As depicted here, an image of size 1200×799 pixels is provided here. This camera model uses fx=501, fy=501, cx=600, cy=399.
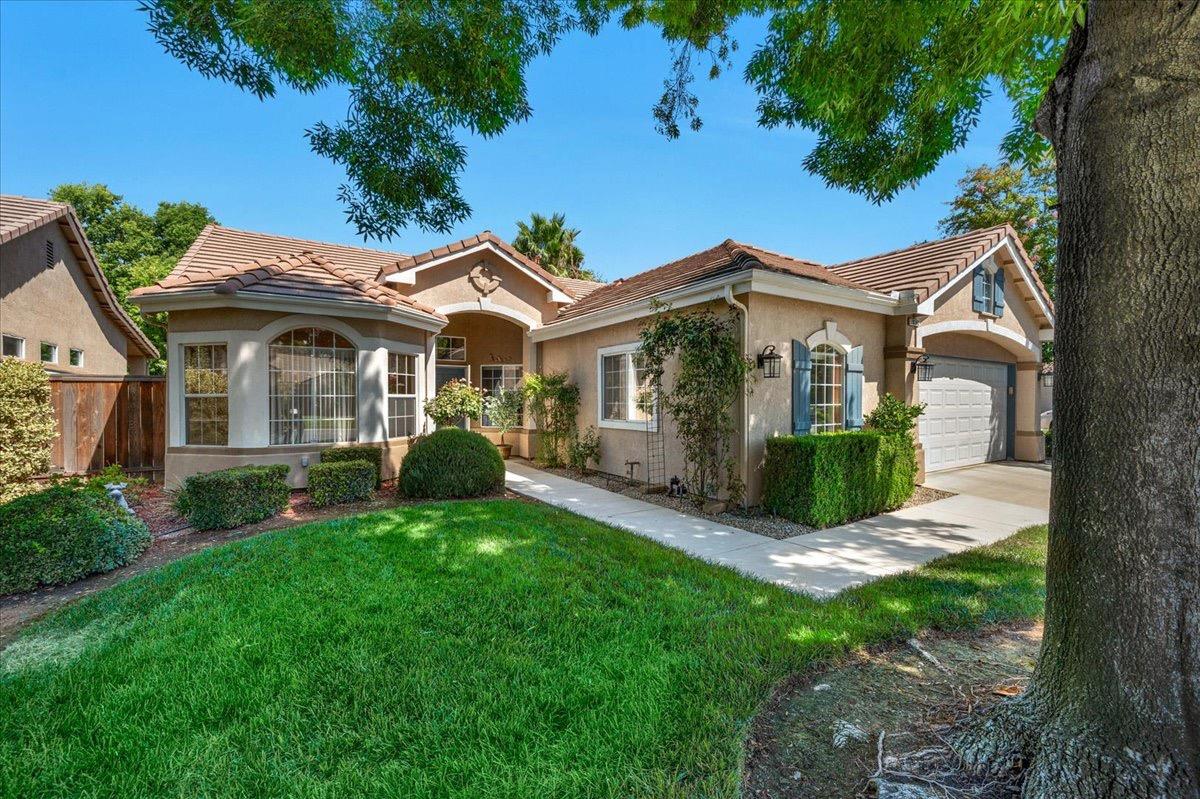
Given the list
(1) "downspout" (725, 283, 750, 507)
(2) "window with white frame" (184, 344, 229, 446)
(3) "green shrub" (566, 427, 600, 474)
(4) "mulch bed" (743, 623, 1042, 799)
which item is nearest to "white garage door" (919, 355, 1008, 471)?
(1) "downspout" (725, 283, 750, 507)

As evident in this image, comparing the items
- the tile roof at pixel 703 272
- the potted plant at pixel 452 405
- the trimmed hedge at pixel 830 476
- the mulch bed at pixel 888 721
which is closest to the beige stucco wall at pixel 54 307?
the potted plant at pixel 452 405

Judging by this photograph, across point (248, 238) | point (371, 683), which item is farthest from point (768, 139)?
point (248, 238)

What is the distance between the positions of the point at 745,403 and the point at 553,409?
608 cm

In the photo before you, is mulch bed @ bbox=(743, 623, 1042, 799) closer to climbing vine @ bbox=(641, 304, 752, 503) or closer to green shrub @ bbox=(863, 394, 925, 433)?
climbing vine @ bbox=(641, 304, 752, 503)

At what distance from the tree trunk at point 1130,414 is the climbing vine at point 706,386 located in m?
5.77

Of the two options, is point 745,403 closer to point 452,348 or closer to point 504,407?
point 504,407

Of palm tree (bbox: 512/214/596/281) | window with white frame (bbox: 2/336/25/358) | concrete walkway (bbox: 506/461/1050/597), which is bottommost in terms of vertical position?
concrete walkway (bbox: 506/461/1050/597)

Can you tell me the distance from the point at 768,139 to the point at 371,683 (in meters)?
5.84

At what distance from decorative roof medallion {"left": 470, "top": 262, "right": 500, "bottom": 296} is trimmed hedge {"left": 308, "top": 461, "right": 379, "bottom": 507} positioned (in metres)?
6.53

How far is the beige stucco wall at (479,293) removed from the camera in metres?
12.9

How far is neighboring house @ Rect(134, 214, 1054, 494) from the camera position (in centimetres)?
861

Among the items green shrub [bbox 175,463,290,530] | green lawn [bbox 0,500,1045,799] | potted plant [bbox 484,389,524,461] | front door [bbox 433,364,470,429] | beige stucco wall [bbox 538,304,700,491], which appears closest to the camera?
green lawn [bbox 0,500,1045,799]

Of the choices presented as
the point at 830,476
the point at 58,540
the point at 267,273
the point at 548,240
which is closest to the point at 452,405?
the point at 267,273

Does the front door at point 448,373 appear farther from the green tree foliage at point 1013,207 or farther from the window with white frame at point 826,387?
the green tree foliage at point 1013,207
